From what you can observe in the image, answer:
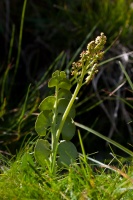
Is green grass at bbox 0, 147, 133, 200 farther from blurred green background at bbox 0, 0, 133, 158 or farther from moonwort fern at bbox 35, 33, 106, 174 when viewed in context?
blurred green background at bbox 0, 0, 133, 158

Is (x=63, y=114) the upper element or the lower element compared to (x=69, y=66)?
upper

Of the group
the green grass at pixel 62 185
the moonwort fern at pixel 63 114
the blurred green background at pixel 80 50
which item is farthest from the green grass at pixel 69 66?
the green grass at pixel 62 185

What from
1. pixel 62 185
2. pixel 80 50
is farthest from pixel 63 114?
pixel 80 50

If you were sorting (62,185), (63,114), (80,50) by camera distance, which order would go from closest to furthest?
(62,185), (63,114), (80,50)

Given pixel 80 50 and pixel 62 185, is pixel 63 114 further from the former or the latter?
pixel 80 50

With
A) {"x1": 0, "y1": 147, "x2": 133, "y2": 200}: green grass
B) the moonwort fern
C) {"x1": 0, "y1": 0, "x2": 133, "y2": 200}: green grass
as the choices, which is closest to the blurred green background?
{"x1": 0, "y1": 0, "x2": 133, "y2": 200}: green grass

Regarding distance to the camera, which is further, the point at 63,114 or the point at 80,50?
the point at 80,50

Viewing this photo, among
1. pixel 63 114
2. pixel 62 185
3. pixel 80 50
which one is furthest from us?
pixel 80 50

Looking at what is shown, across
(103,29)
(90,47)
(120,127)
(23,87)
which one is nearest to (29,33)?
(23,87)
